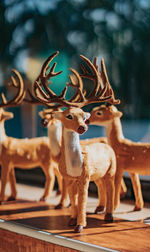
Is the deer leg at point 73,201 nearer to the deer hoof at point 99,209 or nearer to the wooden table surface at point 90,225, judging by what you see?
the wooden table surface at point 90,225

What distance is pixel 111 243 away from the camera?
1.48 m

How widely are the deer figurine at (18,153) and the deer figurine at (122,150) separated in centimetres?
51

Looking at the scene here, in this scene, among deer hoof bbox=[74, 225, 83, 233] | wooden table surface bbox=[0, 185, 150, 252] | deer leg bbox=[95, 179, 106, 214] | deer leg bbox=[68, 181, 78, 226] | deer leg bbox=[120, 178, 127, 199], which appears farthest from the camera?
deer leg bbox=[120, 178, 127, 199]

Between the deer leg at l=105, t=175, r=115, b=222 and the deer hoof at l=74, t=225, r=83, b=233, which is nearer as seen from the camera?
the deer hoof at l=74, t=225, r=83, b=233

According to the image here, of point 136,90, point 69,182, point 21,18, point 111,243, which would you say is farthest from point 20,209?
point 21,18

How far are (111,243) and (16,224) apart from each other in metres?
0.57

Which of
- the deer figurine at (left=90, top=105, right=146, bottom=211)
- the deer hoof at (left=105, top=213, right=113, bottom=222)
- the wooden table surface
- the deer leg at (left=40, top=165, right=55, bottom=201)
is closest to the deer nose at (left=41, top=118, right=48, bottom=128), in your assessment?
the deer figurine at (left=90, top=105, right=146, bottom=211)

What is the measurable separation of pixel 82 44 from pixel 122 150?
131 cm

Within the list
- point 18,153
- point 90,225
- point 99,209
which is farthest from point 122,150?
point 18,153

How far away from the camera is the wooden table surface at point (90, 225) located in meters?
1.49

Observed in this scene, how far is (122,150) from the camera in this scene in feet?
6.53

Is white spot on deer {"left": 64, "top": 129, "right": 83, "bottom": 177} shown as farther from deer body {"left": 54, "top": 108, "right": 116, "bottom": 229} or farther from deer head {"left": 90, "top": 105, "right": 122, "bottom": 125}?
deer head {"left": 90, "top": 105, "right": 122, "bottom": 125}

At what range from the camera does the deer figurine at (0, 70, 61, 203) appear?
224cm

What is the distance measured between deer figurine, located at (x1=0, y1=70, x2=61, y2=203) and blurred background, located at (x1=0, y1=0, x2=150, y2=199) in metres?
0.66
